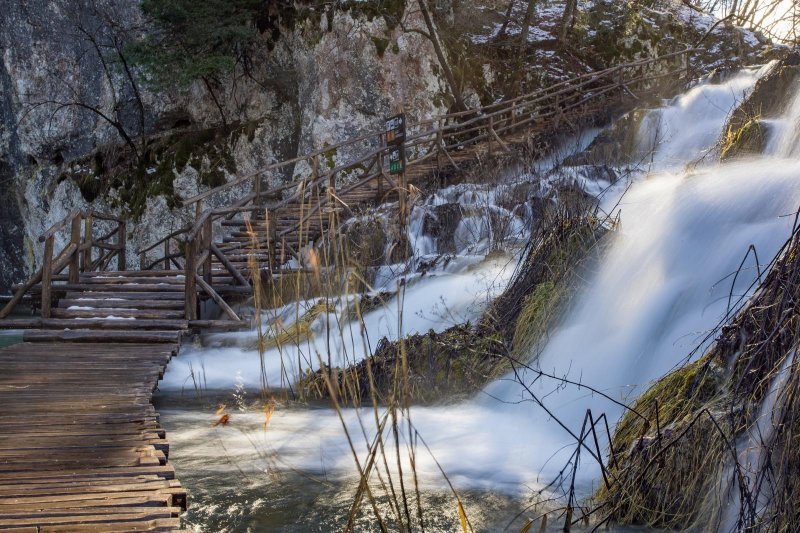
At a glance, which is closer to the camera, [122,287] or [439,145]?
[122,287]

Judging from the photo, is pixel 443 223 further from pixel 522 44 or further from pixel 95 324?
pixel 522 44

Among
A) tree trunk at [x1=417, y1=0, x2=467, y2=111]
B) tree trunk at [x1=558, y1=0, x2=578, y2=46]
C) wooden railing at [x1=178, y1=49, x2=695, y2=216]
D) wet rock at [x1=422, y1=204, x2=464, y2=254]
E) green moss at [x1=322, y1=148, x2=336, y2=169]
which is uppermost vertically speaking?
tree trunk at [x1=558, y1=0, x2=578, y2=46]

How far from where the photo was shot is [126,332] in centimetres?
935

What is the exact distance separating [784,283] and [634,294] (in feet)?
10.9

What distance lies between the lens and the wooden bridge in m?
3.94

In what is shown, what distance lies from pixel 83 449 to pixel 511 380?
10.5 ft

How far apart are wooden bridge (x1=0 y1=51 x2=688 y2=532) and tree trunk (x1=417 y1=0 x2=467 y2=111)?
761 mm

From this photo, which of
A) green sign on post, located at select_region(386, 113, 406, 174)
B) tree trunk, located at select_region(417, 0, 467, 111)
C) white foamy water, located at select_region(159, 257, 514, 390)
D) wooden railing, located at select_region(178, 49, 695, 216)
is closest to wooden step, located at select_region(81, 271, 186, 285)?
white foamy water, located at select_region(159, 257, 514, 390)

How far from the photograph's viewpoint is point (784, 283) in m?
3.91

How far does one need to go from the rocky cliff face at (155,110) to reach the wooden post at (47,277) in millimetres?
7944

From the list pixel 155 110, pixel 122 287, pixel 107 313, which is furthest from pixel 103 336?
pixel 155 110

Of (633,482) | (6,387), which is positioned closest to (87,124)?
(6,387)

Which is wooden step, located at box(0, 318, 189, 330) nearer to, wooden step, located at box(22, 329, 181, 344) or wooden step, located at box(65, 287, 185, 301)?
wooden step, located at box(22, 329, 181, 344)

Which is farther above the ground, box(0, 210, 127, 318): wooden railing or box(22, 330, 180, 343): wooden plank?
box(0, 210, 127, 318): wooden railing
